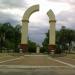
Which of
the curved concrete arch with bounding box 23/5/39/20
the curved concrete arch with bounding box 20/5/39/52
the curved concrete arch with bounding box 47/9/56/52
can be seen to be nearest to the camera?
the curved concrete arch with bounding box 47/9/56/52

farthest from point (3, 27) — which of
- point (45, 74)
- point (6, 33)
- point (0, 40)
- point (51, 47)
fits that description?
point (45, 74)

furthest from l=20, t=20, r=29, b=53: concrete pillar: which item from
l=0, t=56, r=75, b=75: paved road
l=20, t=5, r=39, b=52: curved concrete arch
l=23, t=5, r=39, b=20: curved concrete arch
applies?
l=0, t=56, r=75, b=75: paved road

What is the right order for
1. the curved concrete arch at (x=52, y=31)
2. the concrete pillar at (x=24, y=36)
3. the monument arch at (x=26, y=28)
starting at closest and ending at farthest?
the curved concrete arch at (x=52, y=31) → the monument arch at (x=26, y=28) → the concrete pillar at (x=24, y=36)

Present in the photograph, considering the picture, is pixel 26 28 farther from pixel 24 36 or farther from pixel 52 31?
pixel 52 31

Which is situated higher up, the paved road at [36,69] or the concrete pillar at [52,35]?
the concrete pillar at [52,35]

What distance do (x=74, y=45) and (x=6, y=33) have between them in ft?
159

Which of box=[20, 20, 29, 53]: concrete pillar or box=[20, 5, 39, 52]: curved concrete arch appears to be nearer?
box=[20, 20, 29, 53]: concrete pillar

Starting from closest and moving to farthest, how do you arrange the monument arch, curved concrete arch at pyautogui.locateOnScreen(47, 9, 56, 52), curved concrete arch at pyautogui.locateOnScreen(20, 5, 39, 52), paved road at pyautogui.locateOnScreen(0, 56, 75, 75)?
paved road at pyautogui.locateOnScreen(0, 56, 75, 75) < curved concrete arch at pyautogui.locateOnScreen(47, 9, 56, 52) < the monument arch < curved concrete arch at pyautogui.locateOnScreen(20, 5, 39, 52)

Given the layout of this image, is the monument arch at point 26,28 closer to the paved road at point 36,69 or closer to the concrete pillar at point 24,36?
the concrete pillar at point 24,36

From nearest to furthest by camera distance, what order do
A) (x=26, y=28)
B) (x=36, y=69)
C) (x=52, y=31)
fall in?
(x=36, y=69) < (x=52, y=31) < (x=26, y=28)

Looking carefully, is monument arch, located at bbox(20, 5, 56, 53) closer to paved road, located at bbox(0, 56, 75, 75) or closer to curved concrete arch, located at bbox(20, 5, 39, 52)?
curved concrete arch, located at bbox(20, 5, 39, 52)

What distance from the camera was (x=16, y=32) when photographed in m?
147

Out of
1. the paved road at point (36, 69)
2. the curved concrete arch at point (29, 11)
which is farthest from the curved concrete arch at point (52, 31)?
the paved road at point (36, 69)

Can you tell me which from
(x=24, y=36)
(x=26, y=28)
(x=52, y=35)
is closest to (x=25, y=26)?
(x=26, y=28)
